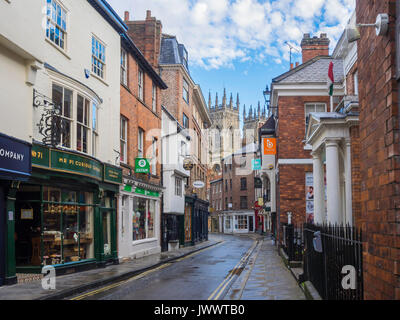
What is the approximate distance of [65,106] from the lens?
14797 millimetres

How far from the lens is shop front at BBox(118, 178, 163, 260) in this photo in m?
20.4

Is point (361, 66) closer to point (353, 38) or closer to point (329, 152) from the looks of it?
point (353, 38)

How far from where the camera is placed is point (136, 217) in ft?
73.6

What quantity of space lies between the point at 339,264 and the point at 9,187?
Result: 28.1ft

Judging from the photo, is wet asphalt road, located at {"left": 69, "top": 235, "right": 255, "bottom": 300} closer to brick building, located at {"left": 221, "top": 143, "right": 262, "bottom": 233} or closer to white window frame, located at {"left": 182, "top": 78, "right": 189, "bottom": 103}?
white window frame, located at {"left": 182, "top": 78, "right": 189, "bottom": 103}

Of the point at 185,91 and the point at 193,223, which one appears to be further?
the point at 185,91

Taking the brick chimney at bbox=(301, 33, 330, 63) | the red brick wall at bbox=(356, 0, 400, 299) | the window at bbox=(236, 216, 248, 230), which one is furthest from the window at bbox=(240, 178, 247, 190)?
the red brick wall at bbox=(356, 0, 400, 299)

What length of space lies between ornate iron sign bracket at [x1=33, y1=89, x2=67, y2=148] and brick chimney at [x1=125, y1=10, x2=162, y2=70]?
17.1 m

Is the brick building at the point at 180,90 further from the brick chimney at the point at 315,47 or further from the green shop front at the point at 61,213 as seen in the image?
the green shop front at the point at 61,213

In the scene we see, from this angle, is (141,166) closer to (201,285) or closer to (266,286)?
(201,285)

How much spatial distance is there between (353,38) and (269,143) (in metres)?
22.5

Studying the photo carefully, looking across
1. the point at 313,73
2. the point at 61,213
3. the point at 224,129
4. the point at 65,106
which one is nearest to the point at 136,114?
the point at 65,106

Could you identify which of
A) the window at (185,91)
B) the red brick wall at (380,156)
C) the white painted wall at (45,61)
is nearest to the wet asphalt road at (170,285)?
the white painted wall at (45,61)

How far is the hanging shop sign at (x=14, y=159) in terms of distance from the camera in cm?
1094
